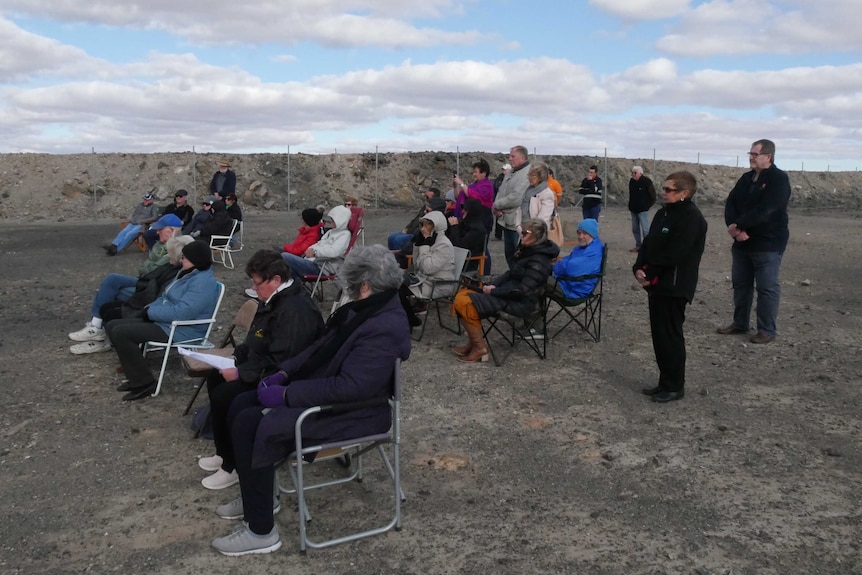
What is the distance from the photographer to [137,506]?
3.80 m

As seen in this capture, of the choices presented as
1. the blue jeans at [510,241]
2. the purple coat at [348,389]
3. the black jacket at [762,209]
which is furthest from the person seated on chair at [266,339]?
the blue jeans at [510,241]

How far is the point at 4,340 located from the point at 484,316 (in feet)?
15.4

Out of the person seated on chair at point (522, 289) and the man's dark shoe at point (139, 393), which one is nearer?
the man's dark shoe at point (139, 393)

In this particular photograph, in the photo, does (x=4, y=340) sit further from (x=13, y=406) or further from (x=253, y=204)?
(x=253, y=204)

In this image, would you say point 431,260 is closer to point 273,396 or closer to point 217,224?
point 273,396

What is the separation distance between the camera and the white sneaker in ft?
13.9

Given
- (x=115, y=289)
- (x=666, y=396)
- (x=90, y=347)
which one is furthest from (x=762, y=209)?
(x=90, y=347)

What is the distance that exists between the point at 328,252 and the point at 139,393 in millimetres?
3327

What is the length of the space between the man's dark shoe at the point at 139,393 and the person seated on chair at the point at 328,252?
3.05 metres

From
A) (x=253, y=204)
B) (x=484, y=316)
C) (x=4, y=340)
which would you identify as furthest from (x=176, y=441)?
(x=253, y=204)

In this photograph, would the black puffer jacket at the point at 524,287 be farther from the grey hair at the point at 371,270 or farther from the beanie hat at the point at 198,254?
the grey hair at the point at 371,270

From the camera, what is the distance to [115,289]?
21.5 ft

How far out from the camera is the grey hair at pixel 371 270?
3.49m

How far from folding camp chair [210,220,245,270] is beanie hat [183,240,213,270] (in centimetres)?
628
